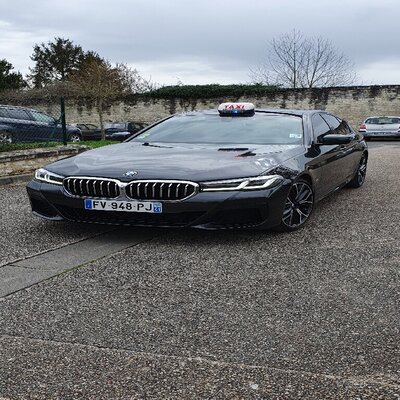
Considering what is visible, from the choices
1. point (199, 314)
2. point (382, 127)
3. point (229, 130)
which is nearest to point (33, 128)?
point (229, 130)

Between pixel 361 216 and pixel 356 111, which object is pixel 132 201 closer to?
pixel 361 216

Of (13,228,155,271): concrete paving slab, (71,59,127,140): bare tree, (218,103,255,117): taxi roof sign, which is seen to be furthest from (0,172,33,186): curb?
(71,59,127,140): bare tree

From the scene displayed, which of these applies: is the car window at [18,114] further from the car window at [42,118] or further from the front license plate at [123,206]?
the front license plate at [123,206]

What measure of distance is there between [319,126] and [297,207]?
1.67 m

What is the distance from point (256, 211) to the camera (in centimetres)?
468

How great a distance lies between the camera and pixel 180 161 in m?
4.99

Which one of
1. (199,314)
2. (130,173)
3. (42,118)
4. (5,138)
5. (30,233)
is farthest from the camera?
(42,118)

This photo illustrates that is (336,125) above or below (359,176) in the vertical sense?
above

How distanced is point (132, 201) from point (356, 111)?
1202 inches

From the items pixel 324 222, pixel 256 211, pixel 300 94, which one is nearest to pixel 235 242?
pixel 256 211

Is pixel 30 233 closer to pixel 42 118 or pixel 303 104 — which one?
pixel 42 118

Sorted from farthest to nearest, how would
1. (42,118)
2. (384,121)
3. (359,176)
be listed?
(384,121)
(42,118)
(359,176)

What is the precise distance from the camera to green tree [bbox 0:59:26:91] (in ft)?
149

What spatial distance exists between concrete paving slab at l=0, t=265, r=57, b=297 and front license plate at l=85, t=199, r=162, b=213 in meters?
0.87
